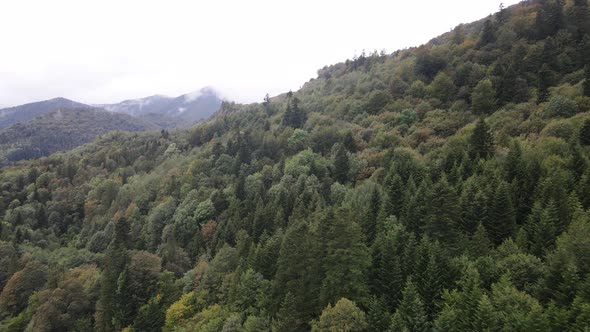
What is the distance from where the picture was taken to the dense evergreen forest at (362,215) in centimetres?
Answer: 3512

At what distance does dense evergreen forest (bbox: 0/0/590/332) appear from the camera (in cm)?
3512

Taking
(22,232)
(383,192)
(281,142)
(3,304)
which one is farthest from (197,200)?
(22,232)

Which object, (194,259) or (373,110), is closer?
(194,259)

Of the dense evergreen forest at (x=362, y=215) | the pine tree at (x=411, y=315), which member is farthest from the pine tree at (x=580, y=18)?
the pine tree at (x=411, y=315)

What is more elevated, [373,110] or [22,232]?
[373,110]

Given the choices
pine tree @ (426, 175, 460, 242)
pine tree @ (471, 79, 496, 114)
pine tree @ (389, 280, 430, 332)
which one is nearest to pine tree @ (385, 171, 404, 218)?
pine tree @ (426, 175, 460, 242)

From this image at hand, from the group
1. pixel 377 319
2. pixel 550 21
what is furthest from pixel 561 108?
pixel 377 319

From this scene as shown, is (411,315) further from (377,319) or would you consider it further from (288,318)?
(288,318)

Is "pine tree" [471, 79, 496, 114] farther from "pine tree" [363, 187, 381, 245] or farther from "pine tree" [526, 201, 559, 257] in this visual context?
"pine tree" [526, 201, 559, 257]

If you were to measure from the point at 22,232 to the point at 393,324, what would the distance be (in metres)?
112

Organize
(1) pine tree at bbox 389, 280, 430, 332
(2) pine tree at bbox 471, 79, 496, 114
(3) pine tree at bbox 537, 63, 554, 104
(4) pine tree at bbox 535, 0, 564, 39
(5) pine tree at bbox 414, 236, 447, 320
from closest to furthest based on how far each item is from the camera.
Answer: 1. (1) pine tree at bbox 389, 280, 430, 332
2. (5) pine tree at bbox 414, 236, 447, 320
3. (3) pine tree at bbox 537, 63, 554, 104
4. (2) pine tree at bbox 471, 79, 496, 114
5. (4) pine tree at bbox 535, 0, 564, 39

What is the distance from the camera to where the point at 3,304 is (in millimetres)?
75812

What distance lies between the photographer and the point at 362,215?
51188 mm

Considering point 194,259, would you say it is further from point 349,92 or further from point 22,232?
point 349,92
